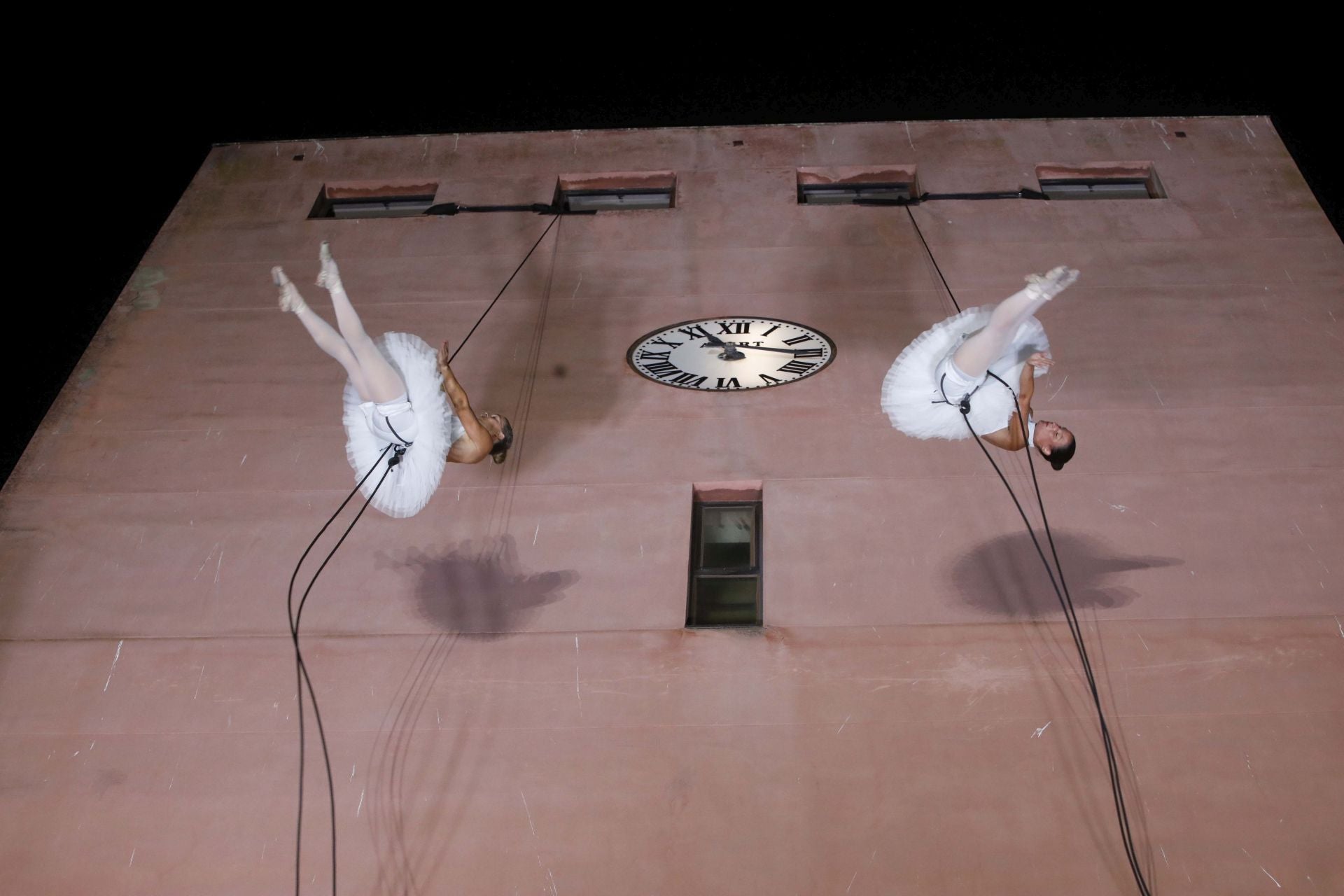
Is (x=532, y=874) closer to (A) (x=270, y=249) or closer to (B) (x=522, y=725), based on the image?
(B) (x=522, y=725)

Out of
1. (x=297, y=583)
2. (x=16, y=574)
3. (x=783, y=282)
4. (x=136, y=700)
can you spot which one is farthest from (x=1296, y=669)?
(x=16, y=574)

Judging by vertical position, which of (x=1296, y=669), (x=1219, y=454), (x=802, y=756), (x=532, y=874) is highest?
(x=1219, y=454)

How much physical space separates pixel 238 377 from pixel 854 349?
11.0 feet

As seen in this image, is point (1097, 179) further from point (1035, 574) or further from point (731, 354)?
→ point (1035, 574)

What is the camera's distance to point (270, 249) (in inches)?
278

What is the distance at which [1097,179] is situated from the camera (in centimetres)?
735

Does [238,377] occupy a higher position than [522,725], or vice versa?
[238,377]

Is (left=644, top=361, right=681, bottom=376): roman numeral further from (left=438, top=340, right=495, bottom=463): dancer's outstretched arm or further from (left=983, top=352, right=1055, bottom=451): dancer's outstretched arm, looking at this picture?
(left=983, top=352, right=1055, bottom=451): dancer's outstretched arm

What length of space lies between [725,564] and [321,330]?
2.17 metres

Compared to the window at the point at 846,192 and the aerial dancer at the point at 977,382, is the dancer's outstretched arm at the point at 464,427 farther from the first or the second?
the window at the point at 846,192

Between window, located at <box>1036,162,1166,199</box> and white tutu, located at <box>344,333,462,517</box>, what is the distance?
4425 millimetres

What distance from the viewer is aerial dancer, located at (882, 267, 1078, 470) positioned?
180 inches

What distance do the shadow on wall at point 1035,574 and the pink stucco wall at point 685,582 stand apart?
0.05 ft

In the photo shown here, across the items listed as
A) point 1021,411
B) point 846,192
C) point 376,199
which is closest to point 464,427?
point 1021,411
